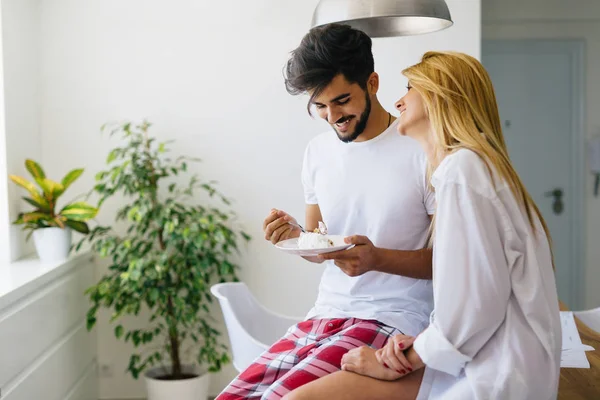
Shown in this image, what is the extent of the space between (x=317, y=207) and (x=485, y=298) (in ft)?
3.14

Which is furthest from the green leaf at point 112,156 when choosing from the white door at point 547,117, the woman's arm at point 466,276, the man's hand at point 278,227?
the white door at point 547,117

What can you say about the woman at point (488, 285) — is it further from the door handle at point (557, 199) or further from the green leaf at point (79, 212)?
the door handle at point (557, 199)

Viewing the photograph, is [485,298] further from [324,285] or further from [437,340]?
[324,285]

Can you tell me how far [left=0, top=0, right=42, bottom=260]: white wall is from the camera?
10.7 feet

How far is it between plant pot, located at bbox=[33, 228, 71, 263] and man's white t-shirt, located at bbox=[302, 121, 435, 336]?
1.61m

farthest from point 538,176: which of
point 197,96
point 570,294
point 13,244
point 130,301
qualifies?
point 13,244

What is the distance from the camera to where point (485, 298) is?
1.37m

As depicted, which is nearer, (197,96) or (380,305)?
(380,305)

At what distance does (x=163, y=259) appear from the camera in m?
3.31

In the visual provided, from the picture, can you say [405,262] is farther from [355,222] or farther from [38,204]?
[38,204]

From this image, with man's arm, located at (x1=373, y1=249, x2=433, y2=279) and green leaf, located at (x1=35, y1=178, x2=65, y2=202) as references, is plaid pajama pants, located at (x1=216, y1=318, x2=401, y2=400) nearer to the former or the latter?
man's arm, located at (x1=373, y1=249, x2=433, y2=279)

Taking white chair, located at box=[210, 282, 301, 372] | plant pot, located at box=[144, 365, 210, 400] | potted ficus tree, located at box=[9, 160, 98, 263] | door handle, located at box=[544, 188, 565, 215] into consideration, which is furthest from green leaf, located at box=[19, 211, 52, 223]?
door handle, located at box=[544, 188, 565, 215]

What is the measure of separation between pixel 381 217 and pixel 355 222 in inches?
3.4

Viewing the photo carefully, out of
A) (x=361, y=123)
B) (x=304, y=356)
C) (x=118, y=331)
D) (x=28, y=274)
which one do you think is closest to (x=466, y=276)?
(x=304, y=356)
